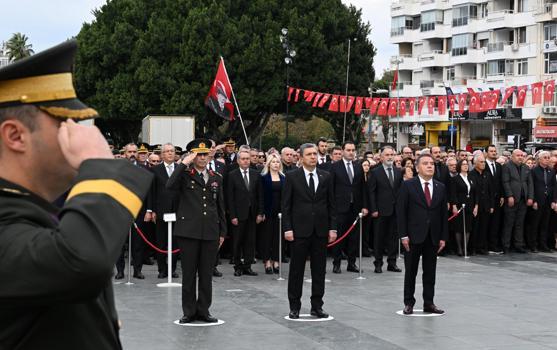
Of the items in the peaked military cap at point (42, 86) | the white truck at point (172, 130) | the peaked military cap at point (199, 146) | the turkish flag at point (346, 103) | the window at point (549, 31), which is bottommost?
the peaked military cap at point (42, 86)

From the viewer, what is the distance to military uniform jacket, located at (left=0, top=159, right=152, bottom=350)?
186cm

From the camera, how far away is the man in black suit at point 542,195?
19.7m

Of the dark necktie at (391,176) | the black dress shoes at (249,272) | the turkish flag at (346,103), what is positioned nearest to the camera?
the black dress shoes at (249,272)

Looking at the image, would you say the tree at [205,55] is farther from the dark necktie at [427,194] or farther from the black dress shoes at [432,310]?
the black dress shoes at [432,310]

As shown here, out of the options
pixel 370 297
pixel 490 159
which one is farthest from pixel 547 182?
pixel 370 297

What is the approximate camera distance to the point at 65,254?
185 centimetres

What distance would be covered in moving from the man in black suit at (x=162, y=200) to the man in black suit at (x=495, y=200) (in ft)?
25.6

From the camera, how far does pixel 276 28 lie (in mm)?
45688

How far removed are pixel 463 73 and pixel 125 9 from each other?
107 ft

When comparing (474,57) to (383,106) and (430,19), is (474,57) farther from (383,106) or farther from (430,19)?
(383,106)

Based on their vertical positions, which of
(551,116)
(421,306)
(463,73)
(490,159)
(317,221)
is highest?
(463,73)

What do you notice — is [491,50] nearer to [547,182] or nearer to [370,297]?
[547,182]

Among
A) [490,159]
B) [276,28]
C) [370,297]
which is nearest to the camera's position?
[370,297]

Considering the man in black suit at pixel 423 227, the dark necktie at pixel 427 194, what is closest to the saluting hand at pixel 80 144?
the man in black suit at pixel 423 227
